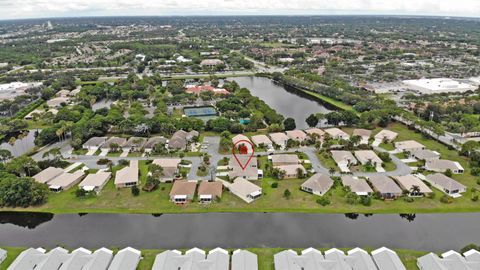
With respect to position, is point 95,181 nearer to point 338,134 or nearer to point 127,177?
point 127,177

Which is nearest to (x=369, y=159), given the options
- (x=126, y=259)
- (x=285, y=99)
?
(x=126, y=259)

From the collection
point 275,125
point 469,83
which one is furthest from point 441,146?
point 469,83

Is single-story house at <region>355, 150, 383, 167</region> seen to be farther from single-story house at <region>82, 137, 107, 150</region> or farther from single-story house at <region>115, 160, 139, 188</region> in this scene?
single-story house at <region>82, 137, 107, 150</region>

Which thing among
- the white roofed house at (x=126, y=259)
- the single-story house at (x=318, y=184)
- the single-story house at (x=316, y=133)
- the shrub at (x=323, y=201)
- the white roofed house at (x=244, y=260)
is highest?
the single-story house at (x=316, y=133)

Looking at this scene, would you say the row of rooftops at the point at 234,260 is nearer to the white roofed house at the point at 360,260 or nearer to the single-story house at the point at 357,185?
the white roofed house at the point at 360,260

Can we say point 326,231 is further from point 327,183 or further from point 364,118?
point 364,118

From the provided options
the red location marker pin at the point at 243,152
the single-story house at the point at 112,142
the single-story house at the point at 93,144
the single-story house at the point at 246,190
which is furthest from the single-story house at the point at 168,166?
the single-story house at the point at 93,144

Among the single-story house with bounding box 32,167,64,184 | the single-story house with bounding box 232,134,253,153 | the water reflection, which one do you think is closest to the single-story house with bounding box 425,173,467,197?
the single-story house with bounding box 232,134,253,153
